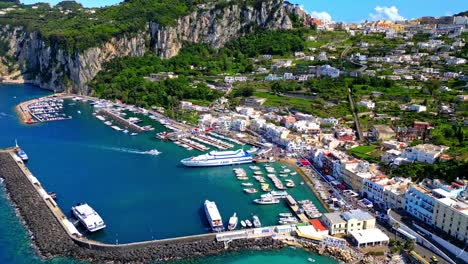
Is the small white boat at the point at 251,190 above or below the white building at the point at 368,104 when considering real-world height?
below

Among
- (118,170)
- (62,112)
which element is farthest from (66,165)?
(62,112)

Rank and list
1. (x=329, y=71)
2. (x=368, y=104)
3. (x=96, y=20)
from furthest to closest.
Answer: (x=96, y=20), (x=329, y=71), (x=368, y=104)

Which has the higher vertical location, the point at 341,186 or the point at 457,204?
the point at 457,204

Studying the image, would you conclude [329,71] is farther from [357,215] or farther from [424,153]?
[357,215]

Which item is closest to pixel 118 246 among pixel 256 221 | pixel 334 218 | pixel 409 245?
pixel 256 221

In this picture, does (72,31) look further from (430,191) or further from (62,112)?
(430,191)

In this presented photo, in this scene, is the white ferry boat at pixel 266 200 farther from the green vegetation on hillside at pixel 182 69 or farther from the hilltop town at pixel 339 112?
the green vegetation on hillside at pixel 182 69

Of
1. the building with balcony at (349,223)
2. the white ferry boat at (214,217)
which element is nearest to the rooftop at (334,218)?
the building with balcony at (349,223)
